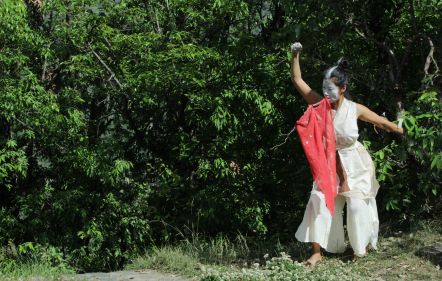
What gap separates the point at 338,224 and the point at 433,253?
85cm

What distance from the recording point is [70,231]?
423 inches

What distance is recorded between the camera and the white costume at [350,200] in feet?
20.2

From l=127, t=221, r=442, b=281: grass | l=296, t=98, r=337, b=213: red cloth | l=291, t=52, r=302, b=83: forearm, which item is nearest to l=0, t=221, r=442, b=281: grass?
l=127, t=221, r=442, b=281: grass

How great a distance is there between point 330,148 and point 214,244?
2.32m

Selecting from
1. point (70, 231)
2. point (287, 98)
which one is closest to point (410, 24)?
point (287, 98)

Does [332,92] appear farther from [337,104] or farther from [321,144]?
[321,144]

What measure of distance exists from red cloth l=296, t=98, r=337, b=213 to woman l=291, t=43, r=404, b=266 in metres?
0.09

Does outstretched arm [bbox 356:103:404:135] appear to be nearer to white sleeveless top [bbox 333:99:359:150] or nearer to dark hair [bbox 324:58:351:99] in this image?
white sleeveless top [bbox 333:99:359:150]

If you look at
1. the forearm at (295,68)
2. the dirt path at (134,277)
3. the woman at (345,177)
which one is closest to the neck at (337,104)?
the woman at (345,177)

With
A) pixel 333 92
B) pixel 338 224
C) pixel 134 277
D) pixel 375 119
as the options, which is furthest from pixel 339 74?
pixel 134 277

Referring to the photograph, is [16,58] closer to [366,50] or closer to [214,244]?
[214,244]

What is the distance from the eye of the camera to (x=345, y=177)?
629 centimetres

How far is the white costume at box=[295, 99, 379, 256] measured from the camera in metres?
6.15

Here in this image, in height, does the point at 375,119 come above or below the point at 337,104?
below
